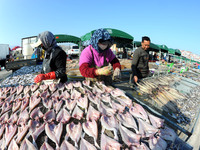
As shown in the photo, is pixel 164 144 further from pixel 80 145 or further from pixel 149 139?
pixel 80 145

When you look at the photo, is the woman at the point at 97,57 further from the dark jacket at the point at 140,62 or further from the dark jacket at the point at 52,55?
the dark jacket at the point at 140,62

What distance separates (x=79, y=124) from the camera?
1100 mm

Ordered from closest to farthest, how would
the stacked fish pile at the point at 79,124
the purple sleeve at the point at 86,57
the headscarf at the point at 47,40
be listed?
the stacked fish pile at the point at 79,124 < the purple sleeve at the point at 86,57 < the headscarf at the point at 47,40

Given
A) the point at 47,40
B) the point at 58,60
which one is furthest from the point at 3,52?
the point at 58,60

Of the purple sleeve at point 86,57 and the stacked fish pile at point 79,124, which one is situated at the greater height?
the purple sleeve at point 86,57

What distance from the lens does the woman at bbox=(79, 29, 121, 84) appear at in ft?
5.98

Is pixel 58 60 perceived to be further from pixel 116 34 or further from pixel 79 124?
pixel 116 34

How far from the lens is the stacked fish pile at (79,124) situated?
95 cm

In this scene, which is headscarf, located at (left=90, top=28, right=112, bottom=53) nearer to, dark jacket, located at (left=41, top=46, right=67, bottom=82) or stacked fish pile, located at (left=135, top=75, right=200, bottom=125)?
dark jacket, located at (left=41, top=46, right=67, bottom=82)

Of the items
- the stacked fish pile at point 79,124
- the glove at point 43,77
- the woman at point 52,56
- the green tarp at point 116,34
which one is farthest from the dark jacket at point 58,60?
the green tarp at point 116,34

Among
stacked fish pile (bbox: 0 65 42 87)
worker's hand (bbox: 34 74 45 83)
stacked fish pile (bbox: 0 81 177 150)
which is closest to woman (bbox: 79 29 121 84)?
stacked fish pile (bbox: 0 81 177 150)

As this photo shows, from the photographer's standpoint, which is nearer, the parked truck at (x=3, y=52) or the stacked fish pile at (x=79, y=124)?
the stacked fish pile at (x=79, y=124)

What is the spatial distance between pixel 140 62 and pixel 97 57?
5.63ft

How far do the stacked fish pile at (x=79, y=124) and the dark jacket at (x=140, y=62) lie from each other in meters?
1.91
